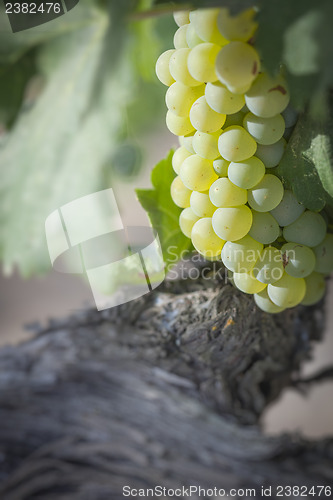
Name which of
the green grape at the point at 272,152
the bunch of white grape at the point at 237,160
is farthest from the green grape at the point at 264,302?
the green grape at the point at 272,152

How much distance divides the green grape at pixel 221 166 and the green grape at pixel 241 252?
0.13 ft

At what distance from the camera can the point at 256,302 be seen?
0.34 metres

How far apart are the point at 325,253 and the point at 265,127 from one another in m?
0.11

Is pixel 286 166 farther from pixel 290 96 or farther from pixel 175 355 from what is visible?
pixel 175 355

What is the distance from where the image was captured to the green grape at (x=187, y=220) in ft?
1.00

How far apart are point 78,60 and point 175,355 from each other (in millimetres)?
296

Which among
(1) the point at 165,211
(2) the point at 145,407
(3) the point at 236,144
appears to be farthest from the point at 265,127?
(2) the point at 145,407

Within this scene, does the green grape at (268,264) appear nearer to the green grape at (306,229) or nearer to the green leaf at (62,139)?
the green grape at (306,229)

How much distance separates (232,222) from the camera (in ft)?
0.86

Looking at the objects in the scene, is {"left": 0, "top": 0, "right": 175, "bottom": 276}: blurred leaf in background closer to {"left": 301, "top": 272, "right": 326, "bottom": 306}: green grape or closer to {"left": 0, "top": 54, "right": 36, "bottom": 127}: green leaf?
{"left": 0, "top": 54, "right": 36, "bottom": 127}: green leaf

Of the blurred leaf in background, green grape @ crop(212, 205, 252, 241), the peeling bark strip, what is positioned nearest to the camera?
the blurred leaf in background

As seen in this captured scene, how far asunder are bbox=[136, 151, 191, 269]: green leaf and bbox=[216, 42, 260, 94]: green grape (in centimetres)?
14

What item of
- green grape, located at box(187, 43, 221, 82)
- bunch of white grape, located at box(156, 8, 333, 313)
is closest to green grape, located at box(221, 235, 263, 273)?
bunch of white grape, located at box(156, 8, 333, 313)

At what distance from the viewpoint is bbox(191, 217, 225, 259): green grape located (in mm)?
284
